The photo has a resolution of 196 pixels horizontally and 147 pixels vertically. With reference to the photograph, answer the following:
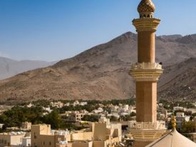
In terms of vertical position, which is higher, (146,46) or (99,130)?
(146,46)

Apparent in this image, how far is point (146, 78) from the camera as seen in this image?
1104 cm

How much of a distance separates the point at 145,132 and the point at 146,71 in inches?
51.6

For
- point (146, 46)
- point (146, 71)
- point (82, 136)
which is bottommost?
point (82, 136)

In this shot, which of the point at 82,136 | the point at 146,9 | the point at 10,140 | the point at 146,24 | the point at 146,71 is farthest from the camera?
the point at 82,136

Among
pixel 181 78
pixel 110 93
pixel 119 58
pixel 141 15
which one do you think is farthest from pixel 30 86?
pixel 141 15

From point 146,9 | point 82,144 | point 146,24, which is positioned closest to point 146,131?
point 146,24

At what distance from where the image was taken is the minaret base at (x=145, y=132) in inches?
418

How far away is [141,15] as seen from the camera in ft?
37.4

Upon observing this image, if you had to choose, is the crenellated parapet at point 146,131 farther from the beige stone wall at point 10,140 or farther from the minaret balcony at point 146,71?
the beige stone wall at point 10,140

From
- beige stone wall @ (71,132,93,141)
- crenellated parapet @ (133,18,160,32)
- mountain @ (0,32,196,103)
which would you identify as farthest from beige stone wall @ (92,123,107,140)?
mountain @ (0,32,196,103)

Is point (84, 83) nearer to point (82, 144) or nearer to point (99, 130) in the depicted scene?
point (99, 130)

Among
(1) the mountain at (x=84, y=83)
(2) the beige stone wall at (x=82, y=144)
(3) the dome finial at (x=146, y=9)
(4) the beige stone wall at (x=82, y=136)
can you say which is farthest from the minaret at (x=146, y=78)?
(1) the mountain at (x=84, y=83)

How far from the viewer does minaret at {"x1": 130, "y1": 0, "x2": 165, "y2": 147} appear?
422 inches

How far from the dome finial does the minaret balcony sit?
1.14 metres
